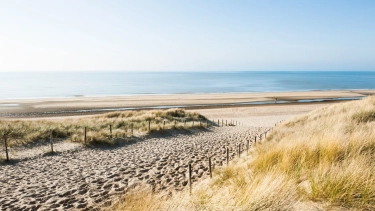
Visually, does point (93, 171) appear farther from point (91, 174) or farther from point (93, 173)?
point (91, 174)

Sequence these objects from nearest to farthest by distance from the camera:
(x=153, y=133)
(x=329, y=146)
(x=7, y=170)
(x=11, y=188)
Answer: (x=329, y=146) → (x=11, y=188) → (x=7, y=170) → (x=153, y=133)

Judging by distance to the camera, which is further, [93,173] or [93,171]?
[93,171]

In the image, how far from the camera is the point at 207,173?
8453mm

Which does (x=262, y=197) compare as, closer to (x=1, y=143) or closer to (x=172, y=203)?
(x=172, y=203)

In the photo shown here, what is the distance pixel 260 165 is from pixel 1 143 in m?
13.7

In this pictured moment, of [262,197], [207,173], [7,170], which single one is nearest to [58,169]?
[7,170]

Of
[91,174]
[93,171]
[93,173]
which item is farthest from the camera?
[93,171]

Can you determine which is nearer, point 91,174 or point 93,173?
point 91,174

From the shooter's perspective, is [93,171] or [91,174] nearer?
[91,174]

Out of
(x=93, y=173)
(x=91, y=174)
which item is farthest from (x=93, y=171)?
(x=91, y=174)

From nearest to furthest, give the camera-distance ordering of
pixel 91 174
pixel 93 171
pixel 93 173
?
1. pixel 91 174
2. pixel 93 173
3. pixel 93 171

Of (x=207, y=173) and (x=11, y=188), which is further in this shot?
(x=207, y=173)

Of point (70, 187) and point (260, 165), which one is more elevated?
point (260, 165)

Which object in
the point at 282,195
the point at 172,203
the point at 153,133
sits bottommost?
the point at 153,133
